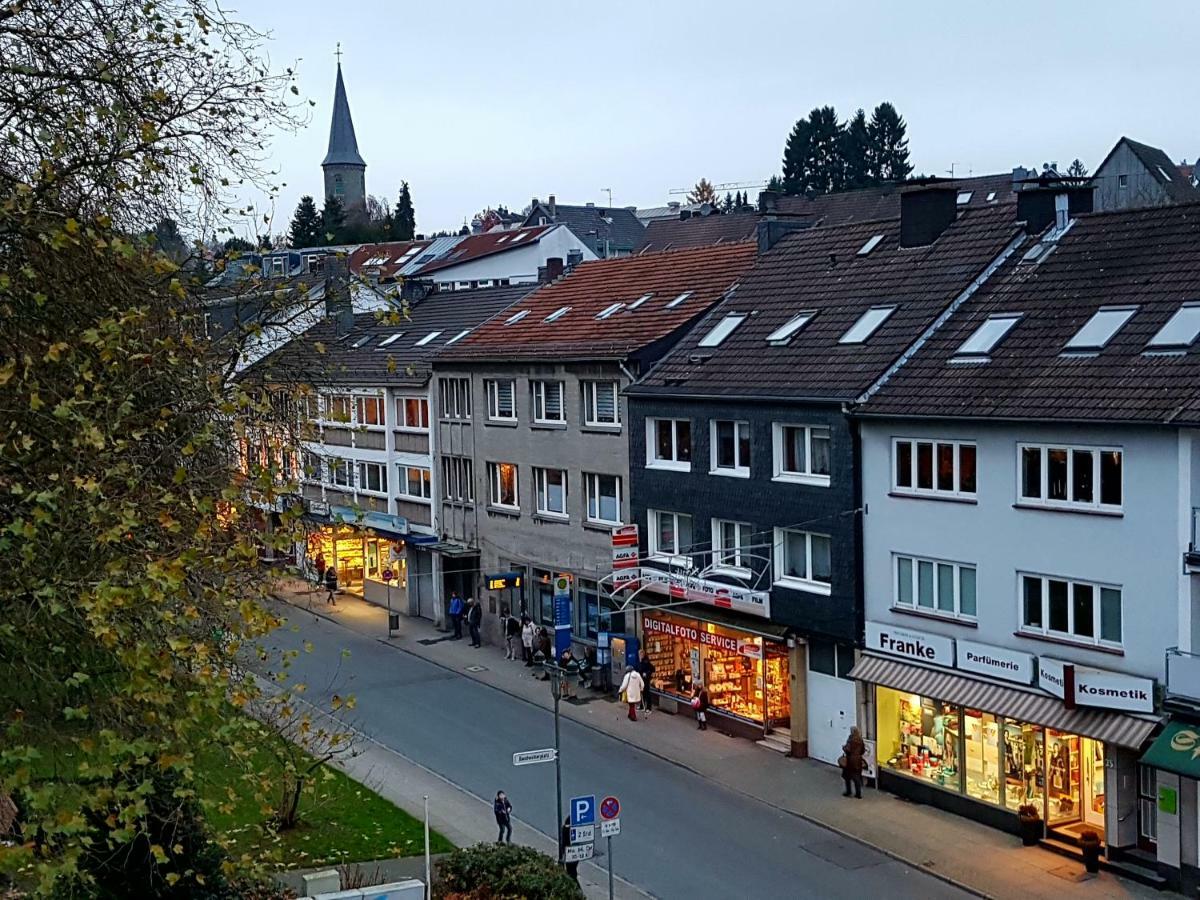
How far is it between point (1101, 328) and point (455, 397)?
2297 cm

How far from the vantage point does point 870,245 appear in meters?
32.3

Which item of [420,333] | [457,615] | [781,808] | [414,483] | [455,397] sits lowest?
[781,808]

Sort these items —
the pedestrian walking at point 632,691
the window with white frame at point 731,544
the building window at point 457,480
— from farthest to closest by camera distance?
1. the building window at point 457,480
2. the pedestrian walking at point 632,691
3. the window with white frame at point 731,544

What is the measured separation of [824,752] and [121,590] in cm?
2117

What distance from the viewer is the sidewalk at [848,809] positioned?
2236 centimetres

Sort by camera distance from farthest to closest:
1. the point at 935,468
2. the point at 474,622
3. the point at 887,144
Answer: the point at 887,144 < the point at 474,622 < the point at 935,468

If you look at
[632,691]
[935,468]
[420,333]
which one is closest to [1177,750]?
[935,468]

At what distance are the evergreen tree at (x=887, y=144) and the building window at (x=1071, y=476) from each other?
95.9 meters

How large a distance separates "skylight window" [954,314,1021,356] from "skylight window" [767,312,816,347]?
5.05 m

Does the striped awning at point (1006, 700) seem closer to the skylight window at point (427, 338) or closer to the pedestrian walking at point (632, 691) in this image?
the pedestrian walking at point (632, 691)

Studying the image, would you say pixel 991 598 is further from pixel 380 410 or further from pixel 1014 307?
pixel 380 410

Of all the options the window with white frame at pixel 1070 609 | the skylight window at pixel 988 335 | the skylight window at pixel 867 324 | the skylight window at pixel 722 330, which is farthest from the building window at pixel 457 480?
the window with white frame at pixel 1070 609

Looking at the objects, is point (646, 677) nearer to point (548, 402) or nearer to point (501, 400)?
point (548, 402)

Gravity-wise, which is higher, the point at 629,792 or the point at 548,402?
the point at 548,402
